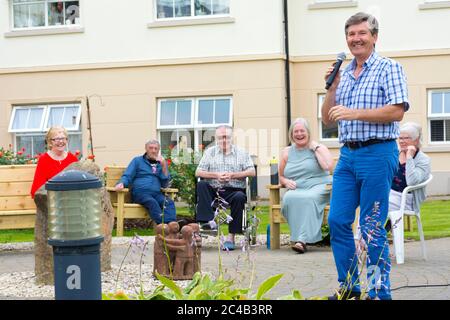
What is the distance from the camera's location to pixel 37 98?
72.8 feet

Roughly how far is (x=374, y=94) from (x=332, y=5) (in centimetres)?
1536

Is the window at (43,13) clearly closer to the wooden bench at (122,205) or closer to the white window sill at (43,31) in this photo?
the white window sill at (43,31)

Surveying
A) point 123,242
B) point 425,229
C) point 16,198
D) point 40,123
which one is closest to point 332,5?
point 40,123

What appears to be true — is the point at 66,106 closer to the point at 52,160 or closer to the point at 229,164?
the point at 229,164

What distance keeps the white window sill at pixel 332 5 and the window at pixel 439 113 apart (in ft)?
8.43

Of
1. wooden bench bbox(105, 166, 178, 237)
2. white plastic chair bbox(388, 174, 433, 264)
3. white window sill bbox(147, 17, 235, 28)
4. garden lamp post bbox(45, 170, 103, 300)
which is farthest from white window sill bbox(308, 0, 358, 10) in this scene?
garden lamp post bbox(45, 170, 103, 300)

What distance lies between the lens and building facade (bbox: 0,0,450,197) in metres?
20.9

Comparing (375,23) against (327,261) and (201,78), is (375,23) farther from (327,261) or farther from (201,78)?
(201,78)

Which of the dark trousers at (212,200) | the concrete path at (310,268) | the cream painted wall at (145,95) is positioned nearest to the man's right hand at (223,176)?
the dark trousers at (212,200)

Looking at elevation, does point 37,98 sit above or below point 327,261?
above

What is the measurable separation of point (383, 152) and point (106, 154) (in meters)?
16.0

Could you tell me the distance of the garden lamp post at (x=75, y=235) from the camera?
402 cm

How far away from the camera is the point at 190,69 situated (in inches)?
842
